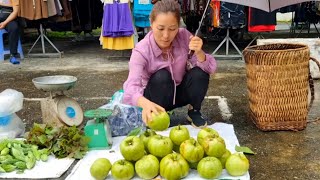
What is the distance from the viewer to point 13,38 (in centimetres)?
703

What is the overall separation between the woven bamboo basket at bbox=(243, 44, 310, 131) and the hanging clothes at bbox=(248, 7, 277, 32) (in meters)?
3.10

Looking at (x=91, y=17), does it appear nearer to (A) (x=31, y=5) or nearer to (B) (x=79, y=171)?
(A) (x=31, y=5)

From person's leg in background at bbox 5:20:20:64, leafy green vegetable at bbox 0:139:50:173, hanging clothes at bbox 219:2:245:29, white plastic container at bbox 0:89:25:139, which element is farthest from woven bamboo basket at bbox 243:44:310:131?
person's leg in background at bbox 5:20:20:64

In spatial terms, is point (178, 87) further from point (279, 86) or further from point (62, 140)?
point (62, 140)

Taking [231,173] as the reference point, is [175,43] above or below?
above

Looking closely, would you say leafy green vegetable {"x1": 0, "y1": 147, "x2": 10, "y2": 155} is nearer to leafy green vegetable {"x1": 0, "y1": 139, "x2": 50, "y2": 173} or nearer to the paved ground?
leafy green vegetable {"x1": 0, "y1": 139, "x2": 50, "y2": 173}

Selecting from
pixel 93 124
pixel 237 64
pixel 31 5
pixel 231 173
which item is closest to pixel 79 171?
pixel 93 124

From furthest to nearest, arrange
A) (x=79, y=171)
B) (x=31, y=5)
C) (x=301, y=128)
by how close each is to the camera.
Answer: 1. (x=31, y=5)
2. (x=301, y=128)
3. (x=79, y=171)

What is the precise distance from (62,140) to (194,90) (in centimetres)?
109

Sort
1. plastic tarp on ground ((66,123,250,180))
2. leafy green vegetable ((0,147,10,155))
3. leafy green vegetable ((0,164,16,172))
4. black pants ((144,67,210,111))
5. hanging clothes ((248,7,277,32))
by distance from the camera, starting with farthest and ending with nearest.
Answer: hanging clothes ((248,7,277,32)), black pants ((144,67,210,111)), leafy green vegetable ((0,147,10,155)), leafy green vegetable ((0,164,16,172)), plastic tarp on ground ((66,123,250,180))

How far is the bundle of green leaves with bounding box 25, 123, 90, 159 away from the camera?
2.95 m

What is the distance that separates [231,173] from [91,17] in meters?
6.69

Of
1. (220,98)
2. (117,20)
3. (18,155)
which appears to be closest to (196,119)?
(220,98)

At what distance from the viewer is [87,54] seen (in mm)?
7785
